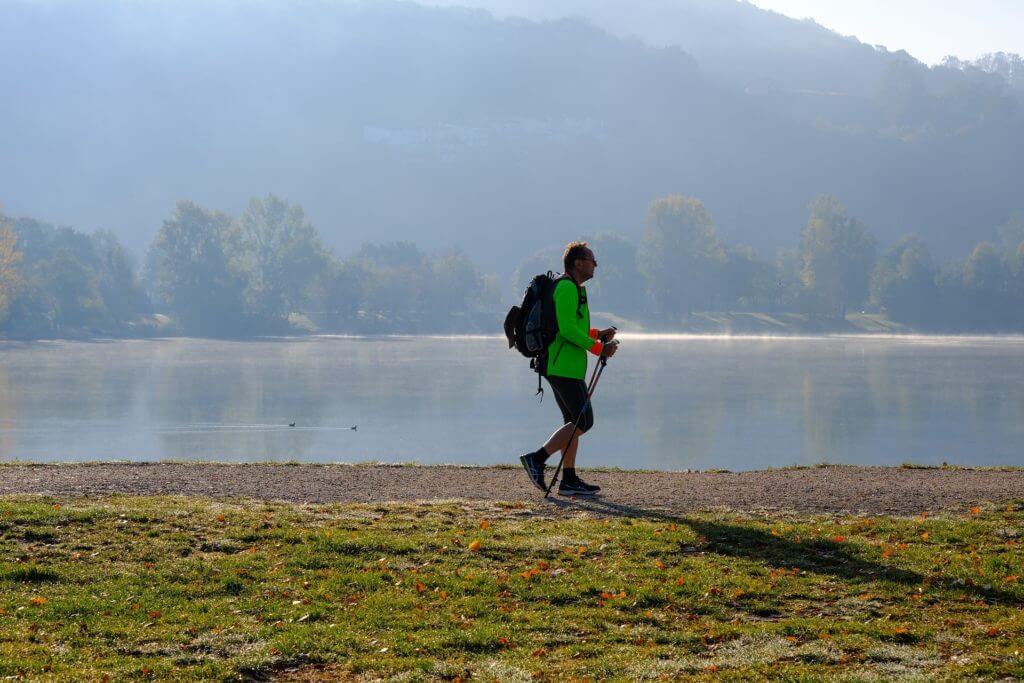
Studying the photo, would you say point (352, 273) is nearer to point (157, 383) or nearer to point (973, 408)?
point (157, 383)

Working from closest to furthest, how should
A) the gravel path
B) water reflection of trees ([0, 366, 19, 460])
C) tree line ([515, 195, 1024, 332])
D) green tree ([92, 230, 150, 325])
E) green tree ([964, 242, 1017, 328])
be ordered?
the gravel path → water reflection of trees ([0, 366, 19, 460]) → green tree ([92, 230, 150, 325]) → tree line ([515, 195, 1024, 332]) → green tree ([964, 242, 1017, 328])

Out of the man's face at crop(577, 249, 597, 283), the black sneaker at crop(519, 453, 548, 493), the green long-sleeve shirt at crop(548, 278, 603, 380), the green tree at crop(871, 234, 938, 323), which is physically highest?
the green tree at crop(871, 234, 938, 323)

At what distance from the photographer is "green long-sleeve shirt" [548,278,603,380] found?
38.8 feet

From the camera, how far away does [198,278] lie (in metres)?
130

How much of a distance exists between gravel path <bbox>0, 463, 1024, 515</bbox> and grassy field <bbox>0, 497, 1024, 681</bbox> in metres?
1.10

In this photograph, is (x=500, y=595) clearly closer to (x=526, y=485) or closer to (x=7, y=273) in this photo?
(x=526, y=485)

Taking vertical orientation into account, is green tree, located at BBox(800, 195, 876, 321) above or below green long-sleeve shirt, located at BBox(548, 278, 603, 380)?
above

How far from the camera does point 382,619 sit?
305 inches

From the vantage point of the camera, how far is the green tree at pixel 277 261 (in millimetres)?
135125

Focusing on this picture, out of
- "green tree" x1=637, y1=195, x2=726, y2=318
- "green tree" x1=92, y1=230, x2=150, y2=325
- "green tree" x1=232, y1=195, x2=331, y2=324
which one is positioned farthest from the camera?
"green tree" x1=637, y1=195, x2=726, y2=318

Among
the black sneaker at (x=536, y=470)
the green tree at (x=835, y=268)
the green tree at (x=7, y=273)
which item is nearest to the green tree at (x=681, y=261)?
the green tree at (x=835, y=268)

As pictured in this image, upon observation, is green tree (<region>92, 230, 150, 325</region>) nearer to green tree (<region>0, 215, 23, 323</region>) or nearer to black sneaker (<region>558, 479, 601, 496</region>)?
green tree (<region>0, 215, 23, 323</region>)

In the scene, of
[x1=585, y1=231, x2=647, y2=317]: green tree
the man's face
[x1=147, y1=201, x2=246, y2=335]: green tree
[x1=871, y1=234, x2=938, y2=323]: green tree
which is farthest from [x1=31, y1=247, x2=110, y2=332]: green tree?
the man's face

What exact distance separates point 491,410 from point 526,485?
30.0 m
